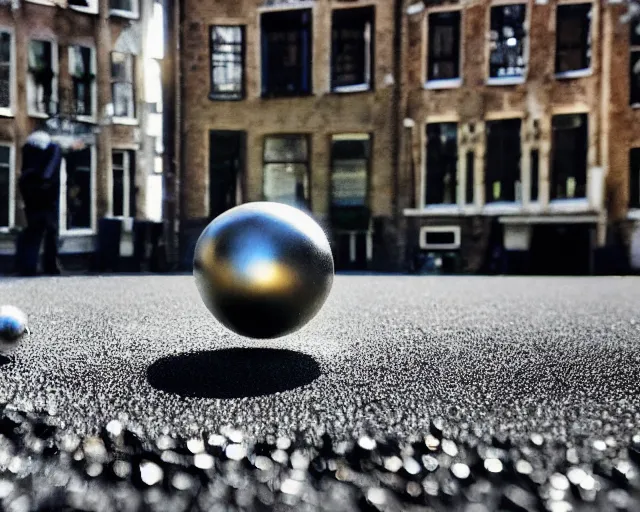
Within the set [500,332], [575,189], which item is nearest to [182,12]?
[575,189]

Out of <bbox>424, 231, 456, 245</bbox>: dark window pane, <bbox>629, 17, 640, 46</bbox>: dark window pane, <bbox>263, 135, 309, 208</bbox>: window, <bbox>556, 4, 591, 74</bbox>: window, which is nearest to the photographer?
<bbox>629, 17, 640, 46</bbox>: dark window pane

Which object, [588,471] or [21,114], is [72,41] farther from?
[588,471]

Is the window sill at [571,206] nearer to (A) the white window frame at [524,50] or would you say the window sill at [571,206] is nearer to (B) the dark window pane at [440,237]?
(B) the dark window pane at [440,237]

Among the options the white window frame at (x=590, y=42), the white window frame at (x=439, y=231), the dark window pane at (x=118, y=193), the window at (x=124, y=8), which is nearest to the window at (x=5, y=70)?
the window at (x=124, y=8)

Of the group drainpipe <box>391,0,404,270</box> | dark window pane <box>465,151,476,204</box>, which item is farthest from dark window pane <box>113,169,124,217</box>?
dark window pane <box>465,151,476,204</box>

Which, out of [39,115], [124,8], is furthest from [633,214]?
[39,115]

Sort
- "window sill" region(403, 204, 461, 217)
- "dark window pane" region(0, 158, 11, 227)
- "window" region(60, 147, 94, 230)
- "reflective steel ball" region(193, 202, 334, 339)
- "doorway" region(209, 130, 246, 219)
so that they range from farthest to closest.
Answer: "window" region(60, 147, 94, 230)
"doorway" region(209, 130, 246, 219)
"dark window pane" region(0, 158, 11, 227)
"window sill" region(403, 204, 461, 217)
"reflective steel ball" region(193, 202, 334, 339)

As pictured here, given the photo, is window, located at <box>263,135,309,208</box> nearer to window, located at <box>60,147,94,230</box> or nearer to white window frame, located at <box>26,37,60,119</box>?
window, located at <box>60,147,94,230</box>
